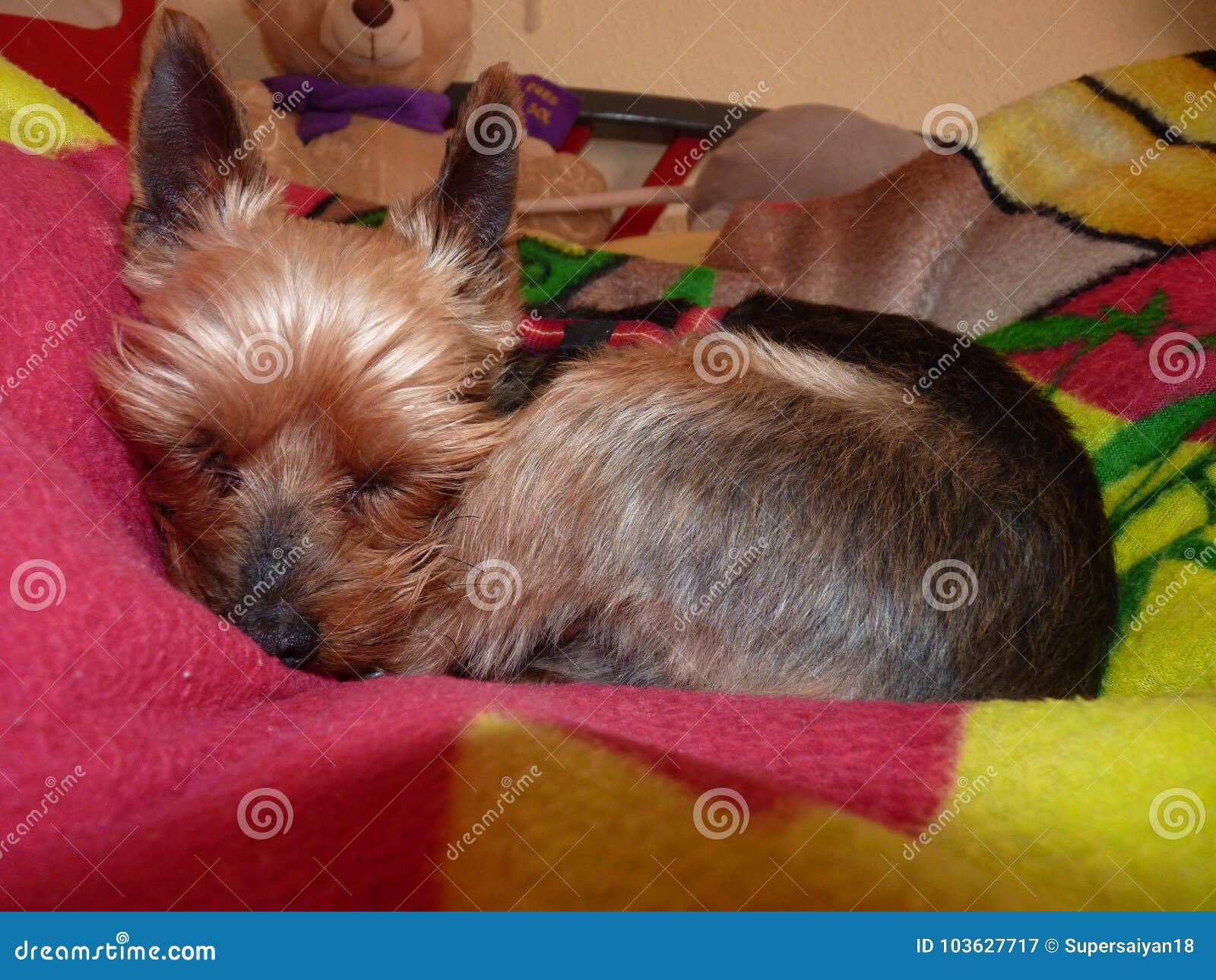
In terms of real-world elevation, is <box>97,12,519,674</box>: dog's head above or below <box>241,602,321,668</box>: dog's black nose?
above

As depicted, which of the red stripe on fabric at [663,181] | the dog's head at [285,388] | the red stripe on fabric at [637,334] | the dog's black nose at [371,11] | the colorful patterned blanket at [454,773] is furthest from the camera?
the red stripe on fabric at [663,181]

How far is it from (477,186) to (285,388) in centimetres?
63

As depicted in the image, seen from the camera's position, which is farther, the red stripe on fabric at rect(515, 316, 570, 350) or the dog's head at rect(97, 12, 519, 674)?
the red stripe on fabric at rect(515, 316, 570, 350)

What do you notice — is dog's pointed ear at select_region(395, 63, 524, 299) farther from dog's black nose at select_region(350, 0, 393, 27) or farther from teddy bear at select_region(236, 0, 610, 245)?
dog's black nose at select_region(350, 0, 393, 27)

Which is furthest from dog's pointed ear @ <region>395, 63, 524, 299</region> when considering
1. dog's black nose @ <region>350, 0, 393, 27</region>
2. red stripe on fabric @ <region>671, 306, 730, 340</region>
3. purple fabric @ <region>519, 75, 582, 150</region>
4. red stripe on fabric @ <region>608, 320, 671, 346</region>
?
purple fabric @ <region>519, 75, 582, 150</region>

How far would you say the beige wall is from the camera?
5.12 meters

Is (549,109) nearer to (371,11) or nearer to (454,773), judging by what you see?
(371,11)

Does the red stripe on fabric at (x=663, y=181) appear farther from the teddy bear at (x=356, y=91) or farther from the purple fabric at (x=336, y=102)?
the purple fabric at (x=336, y=102)

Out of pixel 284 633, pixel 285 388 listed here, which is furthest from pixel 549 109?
pixel 284 633

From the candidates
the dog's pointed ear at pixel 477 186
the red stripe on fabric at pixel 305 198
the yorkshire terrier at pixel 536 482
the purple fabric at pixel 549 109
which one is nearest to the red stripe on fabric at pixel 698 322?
the yorkshire terrier at pixel 536 482

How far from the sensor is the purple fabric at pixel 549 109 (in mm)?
5012

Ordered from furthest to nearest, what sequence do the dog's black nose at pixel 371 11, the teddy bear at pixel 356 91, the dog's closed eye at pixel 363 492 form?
the teddy bear at pixel 356 91
the dog's black nose at pixel 371 11
the dog's closed eye at pixel 363 492

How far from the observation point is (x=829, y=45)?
5277mm

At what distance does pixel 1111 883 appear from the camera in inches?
50.3
